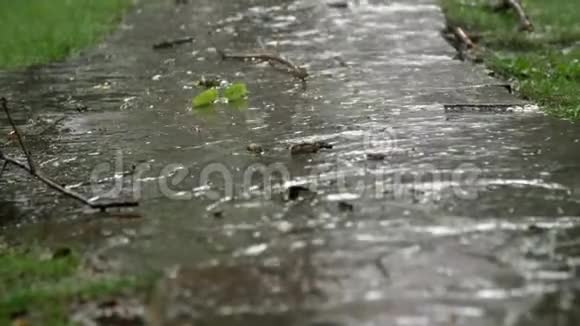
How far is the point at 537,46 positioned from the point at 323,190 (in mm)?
6223

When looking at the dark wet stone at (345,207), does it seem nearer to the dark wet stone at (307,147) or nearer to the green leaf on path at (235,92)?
the dark wet stone at (307,147)

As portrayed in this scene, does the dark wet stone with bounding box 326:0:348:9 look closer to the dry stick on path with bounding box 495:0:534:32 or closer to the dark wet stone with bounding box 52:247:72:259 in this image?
the dry stick on path with bounding box 495:0:534:32

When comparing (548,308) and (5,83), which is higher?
(5,83)

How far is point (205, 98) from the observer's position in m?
9.09

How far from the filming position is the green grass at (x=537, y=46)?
8859 mm

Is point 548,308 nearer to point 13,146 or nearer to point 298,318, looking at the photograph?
point 298,318

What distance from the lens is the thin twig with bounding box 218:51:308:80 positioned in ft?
33.4

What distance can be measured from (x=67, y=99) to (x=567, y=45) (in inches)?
251

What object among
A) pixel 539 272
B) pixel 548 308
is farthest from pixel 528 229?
pixel 548 308

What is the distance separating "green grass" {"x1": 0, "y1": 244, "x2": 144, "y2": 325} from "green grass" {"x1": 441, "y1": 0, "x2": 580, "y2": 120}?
476 centimetres

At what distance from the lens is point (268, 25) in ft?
46.0

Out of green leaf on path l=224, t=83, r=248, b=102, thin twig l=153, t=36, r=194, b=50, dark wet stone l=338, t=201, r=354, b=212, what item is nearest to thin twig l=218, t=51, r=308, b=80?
green leaf on path l=224, t=83, r=248, b=102

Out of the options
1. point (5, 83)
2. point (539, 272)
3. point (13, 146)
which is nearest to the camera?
point (539, 272)

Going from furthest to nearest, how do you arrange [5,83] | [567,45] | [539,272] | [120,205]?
[567,45] → [5,83] → [120,205] → [539,272]
